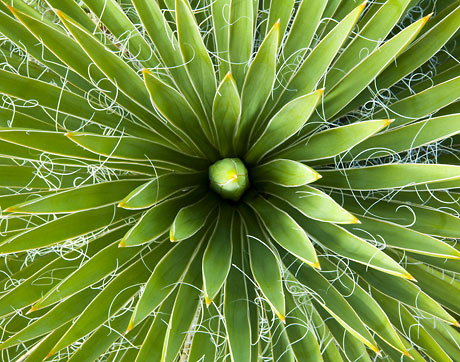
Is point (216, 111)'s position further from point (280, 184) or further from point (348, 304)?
point (348, 304)

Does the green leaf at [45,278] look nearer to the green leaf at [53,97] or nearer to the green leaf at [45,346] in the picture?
the green leaf at [45,346]

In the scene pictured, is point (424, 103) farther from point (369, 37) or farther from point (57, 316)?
point (57, 316)

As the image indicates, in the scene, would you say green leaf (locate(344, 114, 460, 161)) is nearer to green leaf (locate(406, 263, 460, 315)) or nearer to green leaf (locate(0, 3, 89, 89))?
green leaf (locate(406, 263, 460, 315))

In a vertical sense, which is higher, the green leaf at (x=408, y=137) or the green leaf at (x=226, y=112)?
the green leaf at (x=226, y=112)

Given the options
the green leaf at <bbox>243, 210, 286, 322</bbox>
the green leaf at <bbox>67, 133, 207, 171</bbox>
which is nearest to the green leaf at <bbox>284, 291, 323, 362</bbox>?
the green leaf at <bbox>243, 210, 286, 322</bbox>

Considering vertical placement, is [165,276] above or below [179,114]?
below

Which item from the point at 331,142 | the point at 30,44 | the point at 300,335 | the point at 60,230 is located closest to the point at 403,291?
the point at 300,335

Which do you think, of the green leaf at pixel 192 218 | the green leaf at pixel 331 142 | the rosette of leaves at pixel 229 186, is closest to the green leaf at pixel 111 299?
the rosette of leaves at pixel 229 186
